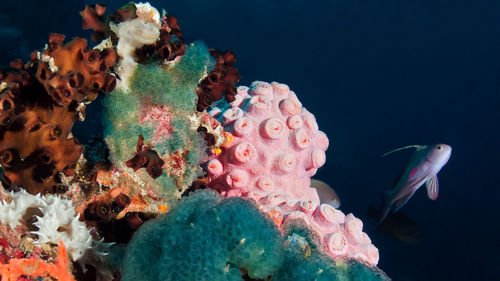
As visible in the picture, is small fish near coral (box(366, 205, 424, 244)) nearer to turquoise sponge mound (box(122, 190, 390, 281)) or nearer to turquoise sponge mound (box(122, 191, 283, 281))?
turquoise sponge mound (box(122, 190, 390, 281))

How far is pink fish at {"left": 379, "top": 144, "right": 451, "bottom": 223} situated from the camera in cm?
439

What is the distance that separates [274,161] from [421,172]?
3.08m

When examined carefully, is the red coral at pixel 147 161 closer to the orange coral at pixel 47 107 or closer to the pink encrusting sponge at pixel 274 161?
the orange coral at pixel 47 107

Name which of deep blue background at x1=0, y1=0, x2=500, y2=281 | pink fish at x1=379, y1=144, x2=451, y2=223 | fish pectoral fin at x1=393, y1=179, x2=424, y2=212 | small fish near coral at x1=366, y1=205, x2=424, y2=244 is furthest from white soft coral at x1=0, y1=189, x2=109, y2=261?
deep blue background at x1=0, y1=0, x2=500, y2=281

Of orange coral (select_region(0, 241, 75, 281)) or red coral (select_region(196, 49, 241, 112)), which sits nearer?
orange coral (select_region(0, 241, 75, 281))

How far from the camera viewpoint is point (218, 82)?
2205 mm

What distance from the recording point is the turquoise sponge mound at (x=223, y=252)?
1.17 m

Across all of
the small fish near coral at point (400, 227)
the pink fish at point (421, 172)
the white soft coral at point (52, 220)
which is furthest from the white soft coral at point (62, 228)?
the small fish near coral at point (400, 227)

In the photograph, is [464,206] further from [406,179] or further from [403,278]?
[406,179]

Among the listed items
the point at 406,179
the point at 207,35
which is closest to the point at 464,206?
the point at 406,179

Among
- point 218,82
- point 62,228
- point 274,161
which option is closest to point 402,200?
point 274,161

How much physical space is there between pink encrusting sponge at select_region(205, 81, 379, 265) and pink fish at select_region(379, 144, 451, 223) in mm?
2486

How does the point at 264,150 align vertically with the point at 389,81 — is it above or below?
below

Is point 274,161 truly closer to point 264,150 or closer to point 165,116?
point 264,150
